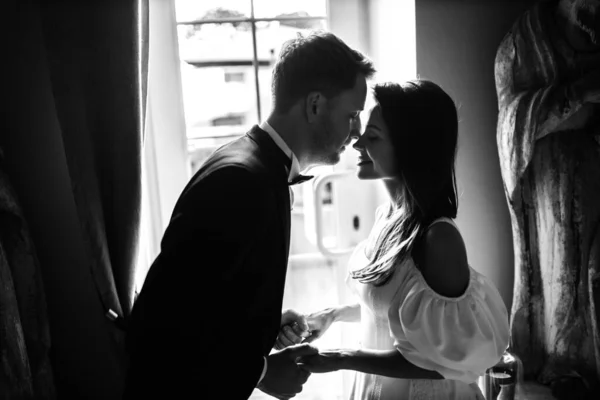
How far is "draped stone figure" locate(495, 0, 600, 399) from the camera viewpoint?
154 cm

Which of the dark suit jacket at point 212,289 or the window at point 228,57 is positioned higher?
the window at point 228,57

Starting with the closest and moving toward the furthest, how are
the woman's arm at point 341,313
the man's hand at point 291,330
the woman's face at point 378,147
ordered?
the woman's face at point 378,147 → the man's hand at point 291,330 → the woman's arm at point 341,313

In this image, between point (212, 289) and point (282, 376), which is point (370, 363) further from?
point (212, 289)

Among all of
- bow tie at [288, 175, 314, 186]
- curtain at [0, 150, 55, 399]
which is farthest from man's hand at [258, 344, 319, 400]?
curtain at [0, 150, 55, 399]

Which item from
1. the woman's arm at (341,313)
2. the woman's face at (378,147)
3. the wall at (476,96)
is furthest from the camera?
the wall at (476,96)

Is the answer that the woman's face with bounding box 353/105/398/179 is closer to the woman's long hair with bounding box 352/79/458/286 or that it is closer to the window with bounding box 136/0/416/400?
the woman's long hair with bounding box 352/79/458/286

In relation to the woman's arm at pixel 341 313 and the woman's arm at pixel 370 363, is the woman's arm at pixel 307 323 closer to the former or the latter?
the woman's arm at pixel 341 313

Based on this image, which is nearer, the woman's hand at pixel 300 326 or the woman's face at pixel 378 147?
the woman's face at pixel 378 147

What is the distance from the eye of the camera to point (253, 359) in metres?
1.11

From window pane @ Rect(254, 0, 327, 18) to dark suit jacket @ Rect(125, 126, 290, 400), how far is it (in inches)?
42.3

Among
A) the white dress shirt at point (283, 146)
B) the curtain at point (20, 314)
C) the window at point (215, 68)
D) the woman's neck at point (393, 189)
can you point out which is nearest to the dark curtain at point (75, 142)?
the curtain at point (20, 314)

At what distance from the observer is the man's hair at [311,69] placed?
3.98 ft

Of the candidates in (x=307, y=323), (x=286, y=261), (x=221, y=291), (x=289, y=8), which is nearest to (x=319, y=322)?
(x=307, y=323)

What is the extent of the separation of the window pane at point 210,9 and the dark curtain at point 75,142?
16.9 inches
